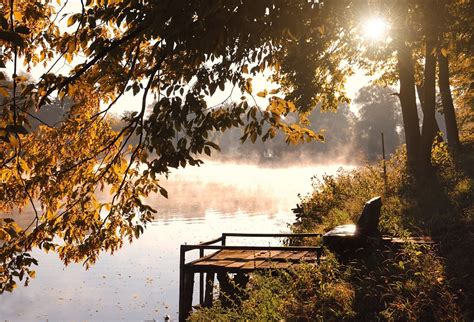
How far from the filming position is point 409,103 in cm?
2161

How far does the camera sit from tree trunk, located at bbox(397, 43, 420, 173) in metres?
21.2

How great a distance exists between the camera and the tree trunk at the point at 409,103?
69.5 ft

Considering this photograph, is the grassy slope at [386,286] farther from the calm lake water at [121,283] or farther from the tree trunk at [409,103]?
the calm lake water at [121,283]

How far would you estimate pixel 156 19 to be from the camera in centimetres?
489

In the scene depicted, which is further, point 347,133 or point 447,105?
point 347,133

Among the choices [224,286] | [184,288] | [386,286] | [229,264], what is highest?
[229,264]

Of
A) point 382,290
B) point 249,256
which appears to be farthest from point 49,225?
point 249,256

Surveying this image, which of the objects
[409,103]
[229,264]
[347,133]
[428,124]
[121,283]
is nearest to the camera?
[229,264]

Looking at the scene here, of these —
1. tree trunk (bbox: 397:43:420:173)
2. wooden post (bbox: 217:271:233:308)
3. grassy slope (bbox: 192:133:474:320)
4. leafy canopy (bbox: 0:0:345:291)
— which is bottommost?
wooden post (bbox: 217:271:233:308)

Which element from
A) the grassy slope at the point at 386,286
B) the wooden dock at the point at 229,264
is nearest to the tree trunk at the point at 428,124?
the grassy slope at the point at 386,286

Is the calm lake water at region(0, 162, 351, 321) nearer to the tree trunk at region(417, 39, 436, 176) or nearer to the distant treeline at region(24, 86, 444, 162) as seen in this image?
the tree trunk at region(417, 39, 436, 176)

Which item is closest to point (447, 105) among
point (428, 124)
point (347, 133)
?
point (428, 124)

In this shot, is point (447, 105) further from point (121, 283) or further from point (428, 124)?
point (121, 283)

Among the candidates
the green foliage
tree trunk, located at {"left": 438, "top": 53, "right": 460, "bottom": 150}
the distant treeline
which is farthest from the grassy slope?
the distant treeline
